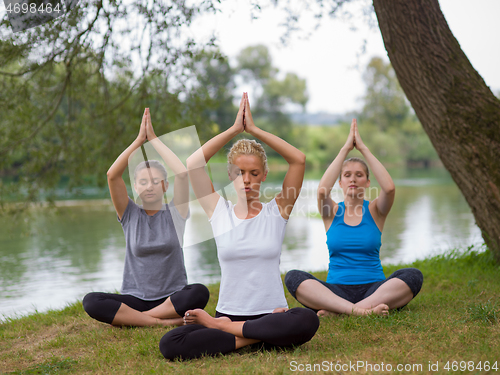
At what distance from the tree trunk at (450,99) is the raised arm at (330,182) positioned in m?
1.49

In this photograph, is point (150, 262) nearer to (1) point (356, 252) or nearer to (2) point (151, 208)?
(2) point (151, 208)

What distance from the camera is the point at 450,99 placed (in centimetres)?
458

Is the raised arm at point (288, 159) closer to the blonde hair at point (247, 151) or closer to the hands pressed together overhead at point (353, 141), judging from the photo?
the blonde hair at point (247, 151)

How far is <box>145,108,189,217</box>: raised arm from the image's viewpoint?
10.5 ft

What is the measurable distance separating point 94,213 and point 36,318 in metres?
10.3

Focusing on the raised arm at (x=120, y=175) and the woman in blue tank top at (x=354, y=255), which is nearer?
the raised arm at (x=120, y=175)

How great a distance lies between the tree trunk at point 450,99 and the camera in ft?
14.7

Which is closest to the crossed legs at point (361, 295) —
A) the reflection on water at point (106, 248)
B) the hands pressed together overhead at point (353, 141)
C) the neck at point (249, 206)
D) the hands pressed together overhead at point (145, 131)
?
the neck at point (249, 206)

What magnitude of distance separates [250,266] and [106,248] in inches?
259

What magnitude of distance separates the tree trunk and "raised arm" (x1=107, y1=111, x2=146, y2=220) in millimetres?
2994

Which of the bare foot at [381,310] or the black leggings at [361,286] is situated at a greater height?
the black leggings at [361,286]

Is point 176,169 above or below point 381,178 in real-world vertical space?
above

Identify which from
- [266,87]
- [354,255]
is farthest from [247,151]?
[266,87]

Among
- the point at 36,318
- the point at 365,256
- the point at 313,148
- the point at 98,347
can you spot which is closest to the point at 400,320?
the point at 365,256
